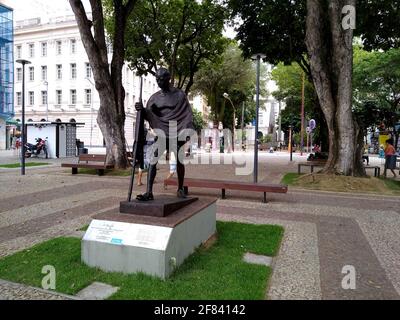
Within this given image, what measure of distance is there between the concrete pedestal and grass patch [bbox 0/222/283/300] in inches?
4.5

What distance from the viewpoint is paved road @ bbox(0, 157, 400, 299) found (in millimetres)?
4246

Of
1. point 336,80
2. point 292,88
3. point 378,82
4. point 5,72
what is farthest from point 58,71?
point 336,80

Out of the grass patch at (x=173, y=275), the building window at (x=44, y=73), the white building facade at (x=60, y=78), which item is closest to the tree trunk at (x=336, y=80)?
the grass patch at (x=173, y=275)

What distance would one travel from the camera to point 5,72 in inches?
1347

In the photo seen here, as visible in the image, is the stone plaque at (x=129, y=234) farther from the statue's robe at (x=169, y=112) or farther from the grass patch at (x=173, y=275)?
the statue's robe at (x=169, y=112)

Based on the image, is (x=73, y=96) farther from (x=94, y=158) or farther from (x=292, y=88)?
(x=94, y=158)

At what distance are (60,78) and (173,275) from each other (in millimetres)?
56265

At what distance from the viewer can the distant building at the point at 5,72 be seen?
33281mm

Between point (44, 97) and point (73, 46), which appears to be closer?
point (73, 46)

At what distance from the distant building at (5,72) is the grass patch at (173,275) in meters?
32.9

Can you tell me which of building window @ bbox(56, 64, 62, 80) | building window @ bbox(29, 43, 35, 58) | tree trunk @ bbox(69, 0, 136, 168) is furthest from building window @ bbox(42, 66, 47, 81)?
tree trunk @ bbox(69, 0, 136, 168)

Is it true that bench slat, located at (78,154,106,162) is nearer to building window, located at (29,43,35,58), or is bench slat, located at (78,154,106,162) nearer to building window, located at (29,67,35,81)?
building window, located at (29,67,35,81)

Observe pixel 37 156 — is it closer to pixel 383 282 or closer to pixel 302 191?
pixel 302 191

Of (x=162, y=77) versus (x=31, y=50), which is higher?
(x=31, y=50)
